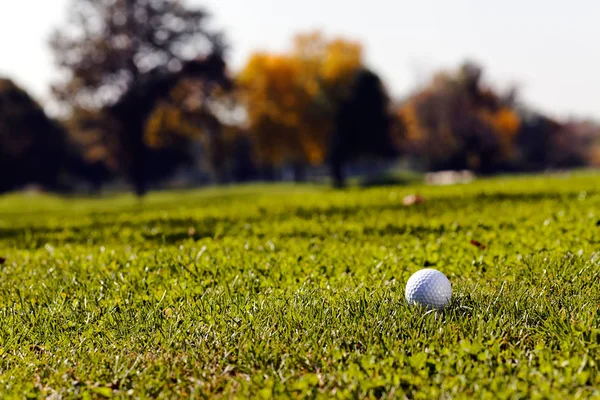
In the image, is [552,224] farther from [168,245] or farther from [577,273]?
[168,245]

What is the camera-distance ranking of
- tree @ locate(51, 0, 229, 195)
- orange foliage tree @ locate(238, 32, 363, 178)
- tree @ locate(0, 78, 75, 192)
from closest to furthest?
tree @ locate(51, 0, 229, 195)
orange foliage tree @ locate(238, 32, 363, 178)
tree @ locate(0, 78, 75, 192)

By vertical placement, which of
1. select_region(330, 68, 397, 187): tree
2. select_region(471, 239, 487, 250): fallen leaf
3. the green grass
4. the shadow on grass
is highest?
select_region(330, 68, 397, 187): tree

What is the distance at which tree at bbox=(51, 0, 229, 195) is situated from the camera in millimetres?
36344

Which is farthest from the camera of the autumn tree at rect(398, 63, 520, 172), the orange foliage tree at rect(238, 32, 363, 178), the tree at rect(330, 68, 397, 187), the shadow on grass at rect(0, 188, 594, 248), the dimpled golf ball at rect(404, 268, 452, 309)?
the autumn tree at rect(398, 63, 520, 172)

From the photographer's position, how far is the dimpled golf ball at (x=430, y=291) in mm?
4715

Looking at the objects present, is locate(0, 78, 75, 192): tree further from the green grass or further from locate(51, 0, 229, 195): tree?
the green grass

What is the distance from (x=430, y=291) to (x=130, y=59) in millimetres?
35453

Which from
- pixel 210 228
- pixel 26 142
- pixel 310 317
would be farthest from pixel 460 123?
pixel 310 317

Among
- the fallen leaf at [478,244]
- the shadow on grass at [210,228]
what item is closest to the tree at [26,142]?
the shadow on grass at [210,228]

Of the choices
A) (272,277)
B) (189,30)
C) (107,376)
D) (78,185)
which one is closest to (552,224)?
(272,277)

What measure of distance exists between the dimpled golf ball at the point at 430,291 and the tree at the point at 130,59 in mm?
34225

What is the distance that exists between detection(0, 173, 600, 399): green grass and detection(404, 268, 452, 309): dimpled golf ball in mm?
107

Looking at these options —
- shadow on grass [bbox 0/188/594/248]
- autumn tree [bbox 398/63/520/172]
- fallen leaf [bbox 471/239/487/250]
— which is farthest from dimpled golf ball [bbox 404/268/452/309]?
autumn tree [bbox 398/63/520/172]

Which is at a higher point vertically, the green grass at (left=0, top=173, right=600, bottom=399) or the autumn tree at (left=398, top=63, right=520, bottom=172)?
the autumn tree at (left=398, top=63, right=520, bottom=172)
